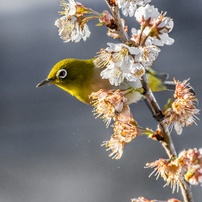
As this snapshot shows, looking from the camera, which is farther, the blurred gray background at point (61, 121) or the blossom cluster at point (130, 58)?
the blurred gray background at point (61, 121)

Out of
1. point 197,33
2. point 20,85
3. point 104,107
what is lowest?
point 104,107

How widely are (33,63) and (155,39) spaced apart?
46.0 inches

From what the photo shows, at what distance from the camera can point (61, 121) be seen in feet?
4.70

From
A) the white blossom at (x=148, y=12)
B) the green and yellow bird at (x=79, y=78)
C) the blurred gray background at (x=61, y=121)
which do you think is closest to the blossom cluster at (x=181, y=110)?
the white blossom at (x=148, y=12)

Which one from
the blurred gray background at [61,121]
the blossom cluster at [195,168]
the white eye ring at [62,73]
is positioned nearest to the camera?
the blossom cluster at [195,168]

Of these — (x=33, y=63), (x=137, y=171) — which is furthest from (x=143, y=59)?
(x=33, y=63)

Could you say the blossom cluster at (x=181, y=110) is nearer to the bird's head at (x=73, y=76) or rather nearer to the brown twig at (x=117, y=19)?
the brown twig at (x=117, y=19)

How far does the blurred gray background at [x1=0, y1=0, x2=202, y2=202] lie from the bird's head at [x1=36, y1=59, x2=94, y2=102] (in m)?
0.73

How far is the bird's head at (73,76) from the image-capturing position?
626mm

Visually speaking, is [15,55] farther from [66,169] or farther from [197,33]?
[197,33]

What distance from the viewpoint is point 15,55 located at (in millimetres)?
1466

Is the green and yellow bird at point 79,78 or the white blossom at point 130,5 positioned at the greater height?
the green and yellow bird at point 79,78

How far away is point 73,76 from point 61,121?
2.71 feet

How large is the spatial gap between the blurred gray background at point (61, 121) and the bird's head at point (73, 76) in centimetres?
73
